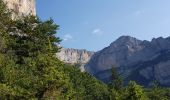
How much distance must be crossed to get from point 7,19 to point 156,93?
52573 mm

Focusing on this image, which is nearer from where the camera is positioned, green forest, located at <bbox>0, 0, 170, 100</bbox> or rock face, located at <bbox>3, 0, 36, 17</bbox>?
green forest, located at <bbox>0, 0, 170, 100</bbox>

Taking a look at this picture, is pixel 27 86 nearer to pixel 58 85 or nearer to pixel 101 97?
pixel 58 85

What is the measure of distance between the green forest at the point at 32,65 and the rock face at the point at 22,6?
295ft

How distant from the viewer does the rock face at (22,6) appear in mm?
151750

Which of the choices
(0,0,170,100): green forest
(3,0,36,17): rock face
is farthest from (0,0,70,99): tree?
(3,0,36,17): rock face

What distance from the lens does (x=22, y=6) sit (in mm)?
160625

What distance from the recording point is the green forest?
3534 cm

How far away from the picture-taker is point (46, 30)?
60438 millimetres

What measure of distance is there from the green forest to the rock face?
295 ft

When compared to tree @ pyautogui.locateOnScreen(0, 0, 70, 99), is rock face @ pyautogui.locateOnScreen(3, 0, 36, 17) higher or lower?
higher

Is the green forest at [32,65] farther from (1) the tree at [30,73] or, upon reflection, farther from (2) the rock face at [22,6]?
(2) the rock face at [22,6]

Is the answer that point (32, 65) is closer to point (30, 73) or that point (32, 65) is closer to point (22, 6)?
point (30, 73)

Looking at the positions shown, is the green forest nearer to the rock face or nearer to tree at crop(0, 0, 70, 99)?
tree at crop(0, 0, 70, 99)

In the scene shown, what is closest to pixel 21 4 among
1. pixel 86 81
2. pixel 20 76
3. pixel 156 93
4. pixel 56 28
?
pixel 86 81
